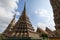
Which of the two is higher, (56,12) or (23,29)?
(56,12)

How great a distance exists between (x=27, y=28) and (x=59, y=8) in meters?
9.05

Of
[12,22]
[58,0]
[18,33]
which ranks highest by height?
[58,0]

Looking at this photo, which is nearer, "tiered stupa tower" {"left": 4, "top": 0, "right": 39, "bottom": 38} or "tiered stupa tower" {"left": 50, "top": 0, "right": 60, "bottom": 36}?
"tiered stupa tower" {"left": 50, "top": 0, "right": 60, "bottom": 36}

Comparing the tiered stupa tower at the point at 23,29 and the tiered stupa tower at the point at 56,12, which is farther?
the tiered stupa tower at the point at 23,29

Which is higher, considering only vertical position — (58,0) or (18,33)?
(58,0)

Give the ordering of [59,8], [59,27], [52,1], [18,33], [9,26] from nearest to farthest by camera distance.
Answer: [59,27]
[59,8]
[52,1]
[18,33]
[9,26]

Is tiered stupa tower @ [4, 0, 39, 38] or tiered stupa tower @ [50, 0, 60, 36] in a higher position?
tiered stupa tower @ [50, 0, 60, 36]

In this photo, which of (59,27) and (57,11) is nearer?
(59,27)

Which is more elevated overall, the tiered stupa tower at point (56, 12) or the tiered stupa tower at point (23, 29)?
the tiered stupa tower at point (56, 12)

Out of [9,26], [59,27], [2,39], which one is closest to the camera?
[2,39]

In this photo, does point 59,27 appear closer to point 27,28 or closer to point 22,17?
point 27,28

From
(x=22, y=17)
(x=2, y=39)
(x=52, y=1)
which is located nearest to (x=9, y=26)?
(x=22, y=17)

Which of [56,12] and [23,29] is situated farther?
[23,29]

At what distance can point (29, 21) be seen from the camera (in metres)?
29.8
